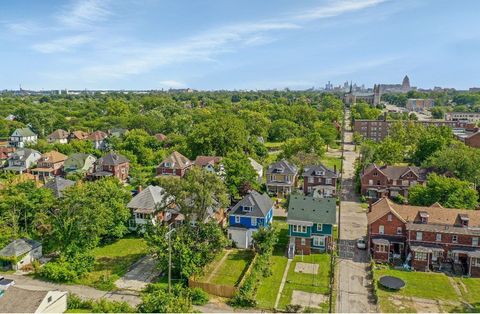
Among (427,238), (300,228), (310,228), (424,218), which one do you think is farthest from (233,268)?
(424,218)

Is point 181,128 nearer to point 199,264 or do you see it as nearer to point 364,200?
point 364,200

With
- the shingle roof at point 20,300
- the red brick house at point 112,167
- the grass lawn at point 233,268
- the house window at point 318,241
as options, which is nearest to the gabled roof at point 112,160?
the red brick house at point 112,167

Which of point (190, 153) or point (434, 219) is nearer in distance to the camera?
point (434, 219)

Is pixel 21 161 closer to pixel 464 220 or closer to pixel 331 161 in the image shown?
pixel 331 161

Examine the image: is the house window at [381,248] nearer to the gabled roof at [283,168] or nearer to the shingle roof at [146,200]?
the shingle roof at [146,200]

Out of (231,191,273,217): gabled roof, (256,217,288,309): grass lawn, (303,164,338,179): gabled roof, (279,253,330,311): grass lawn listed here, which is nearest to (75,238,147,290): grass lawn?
(231,191,273,217): gabled roof

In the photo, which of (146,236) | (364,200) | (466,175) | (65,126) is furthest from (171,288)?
(65,126)
